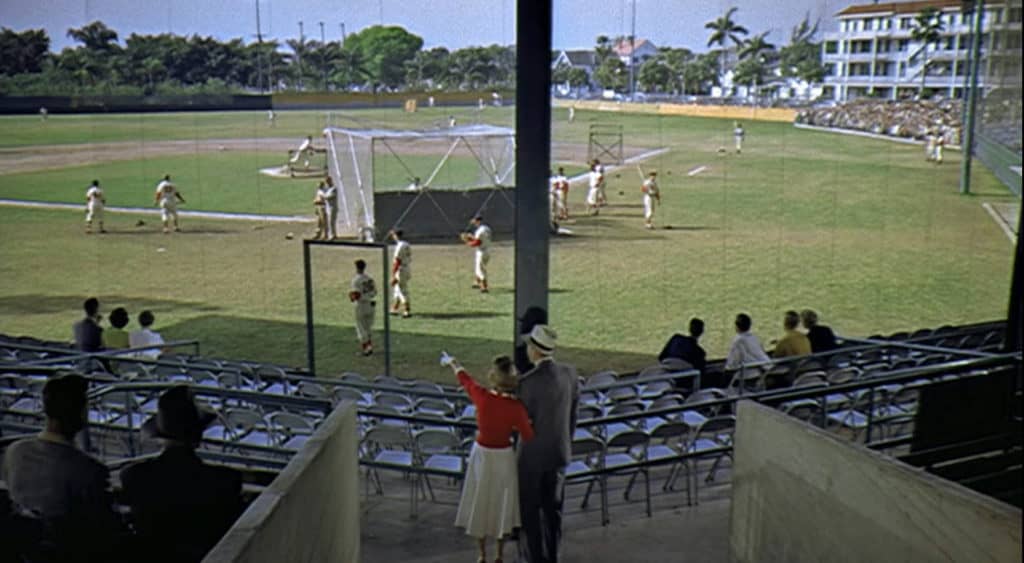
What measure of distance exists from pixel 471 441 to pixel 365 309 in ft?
19.6

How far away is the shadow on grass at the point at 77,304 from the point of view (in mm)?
16770

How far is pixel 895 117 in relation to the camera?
2056 cm

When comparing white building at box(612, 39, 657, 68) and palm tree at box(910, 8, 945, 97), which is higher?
palm tree at box(910, 8, 945, 97)

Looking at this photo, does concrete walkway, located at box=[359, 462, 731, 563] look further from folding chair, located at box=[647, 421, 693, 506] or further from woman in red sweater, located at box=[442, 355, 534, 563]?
woman in red sweater, located at box=[442, 355, 534, 563]

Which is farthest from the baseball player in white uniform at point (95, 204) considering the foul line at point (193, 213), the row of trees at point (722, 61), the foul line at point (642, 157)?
the foul line at point (642, 157)

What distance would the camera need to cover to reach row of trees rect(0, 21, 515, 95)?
68.2 feet

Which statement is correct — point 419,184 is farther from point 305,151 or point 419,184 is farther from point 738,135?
point 738,135

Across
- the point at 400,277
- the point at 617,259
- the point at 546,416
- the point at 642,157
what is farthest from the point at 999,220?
the point at 546,416

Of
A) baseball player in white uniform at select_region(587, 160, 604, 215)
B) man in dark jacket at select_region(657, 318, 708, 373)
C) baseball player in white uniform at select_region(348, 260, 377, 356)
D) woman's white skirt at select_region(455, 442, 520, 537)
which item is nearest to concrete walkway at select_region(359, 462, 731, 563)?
woman's white skirt at select_region(455, 442, 520, 537)

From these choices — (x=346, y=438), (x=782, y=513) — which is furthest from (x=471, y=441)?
(x=782, y=513)

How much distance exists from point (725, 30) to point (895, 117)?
4.20 m

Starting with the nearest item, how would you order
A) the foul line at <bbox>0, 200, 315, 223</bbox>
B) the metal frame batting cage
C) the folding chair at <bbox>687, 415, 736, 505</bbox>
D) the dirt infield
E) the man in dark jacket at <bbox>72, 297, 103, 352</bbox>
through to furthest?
the folding chair at <bbox>687, 415, 736, 505</bbox> → the man in dark jacket at <bbox>72, 297, 103, 352</bbox> → the metal frame batting cage → the foul line at <bbox>0, 200, 315, 223</bbox> → the dirt infield

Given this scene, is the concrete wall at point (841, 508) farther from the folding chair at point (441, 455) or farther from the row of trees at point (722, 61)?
the row of trees at point (722, 61)

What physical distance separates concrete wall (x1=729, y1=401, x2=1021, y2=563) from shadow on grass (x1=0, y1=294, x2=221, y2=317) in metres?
13.2
